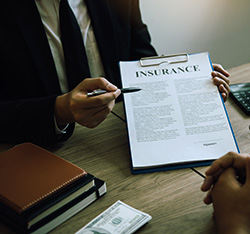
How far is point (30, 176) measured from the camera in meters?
0.78

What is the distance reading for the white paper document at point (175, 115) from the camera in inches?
36.6

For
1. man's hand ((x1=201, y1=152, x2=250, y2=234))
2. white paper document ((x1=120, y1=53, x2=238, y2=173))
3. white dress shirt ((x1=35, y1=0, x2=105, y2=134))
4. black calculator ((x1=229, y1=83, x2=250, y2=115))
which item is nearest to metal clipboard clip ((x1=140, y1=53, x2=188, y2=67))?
white paper document ((x1=120, y1=53, x2=238, y2=173))

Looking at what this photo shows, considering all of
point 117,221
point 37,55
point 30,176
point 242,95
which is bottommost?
point 242,95

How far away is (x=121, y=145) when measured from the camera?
1.04m

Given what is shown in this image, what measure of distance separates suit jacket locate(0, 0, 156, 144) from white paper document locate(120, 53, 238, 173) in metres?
0.27

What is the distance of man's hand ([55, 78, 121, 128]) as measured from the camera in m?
0.96

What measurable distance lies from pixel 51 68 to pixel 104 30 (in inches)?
11.9

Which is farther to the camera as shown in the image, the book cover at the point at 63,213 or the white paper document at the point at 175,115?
the white paper document at the point at 175,115

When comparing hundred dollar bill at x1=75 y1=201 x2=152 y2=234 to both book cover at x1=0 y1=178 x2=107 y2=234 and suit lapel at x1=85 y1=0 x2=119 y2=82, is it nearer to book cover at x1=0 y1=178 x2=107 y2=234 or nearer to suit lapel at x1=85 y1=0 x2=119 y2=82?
book cover at x1=0 y1=178 x2=107 y2=234

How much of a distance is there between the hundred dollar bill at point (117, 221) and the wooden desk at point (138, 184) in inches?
0.8

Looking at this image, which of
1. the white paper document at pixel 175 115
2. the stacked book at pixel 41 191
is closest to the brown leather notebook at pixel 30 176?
the stacked book at pixel 41 191

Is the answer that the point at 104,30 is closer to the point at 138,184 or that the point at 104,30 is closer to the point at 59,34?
the point at 59,34

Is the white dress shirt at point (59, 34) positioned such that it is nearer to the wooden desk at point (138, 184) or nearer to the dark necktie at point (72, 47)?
the dark necktie at point (72, 47)

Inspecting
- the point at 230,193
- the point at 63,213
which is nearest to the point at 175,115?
the point at 230,193
